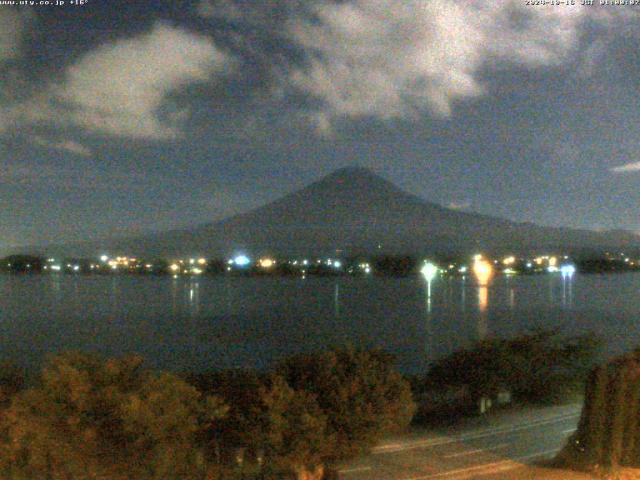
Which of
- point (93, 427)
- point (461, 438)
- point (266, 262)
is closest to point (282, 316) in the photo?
point (461, 438)

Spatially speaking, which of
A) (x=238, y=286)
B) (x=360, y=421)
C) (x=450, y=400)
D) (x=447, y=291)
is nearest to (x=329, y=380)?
(x=360, y=421)

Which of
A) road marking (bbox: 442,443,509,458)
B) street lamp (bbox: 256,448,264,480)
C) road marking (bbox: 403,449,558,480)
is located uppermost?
street lamp (bbox: 256,448,264,480)

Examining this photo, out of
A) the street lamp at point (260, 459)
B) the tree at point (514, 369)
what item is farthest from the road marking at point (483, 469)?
the tree at point (514, 369)

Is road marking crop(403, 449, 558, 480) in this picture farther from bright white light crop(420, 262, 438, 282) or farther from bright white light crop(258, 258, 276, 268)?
bright white light crop(258, 258, 276, 268)

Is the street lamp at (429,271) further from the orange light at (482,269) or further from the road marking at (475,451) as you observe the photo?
the road marking at (475,451)

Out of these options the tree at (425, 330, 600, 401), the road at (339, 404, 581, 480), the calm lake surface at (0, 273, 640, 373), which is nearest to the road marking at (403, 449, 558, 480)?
the road at (339, 404, 581, 480)

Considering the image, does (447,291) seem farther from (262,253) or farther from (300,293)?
(262,253)

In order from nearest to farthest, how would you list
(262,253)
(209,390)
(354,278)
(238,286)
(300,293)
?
(209,390), (300,293), (238,286), (354,278), (262,253)
